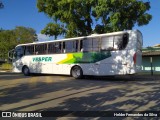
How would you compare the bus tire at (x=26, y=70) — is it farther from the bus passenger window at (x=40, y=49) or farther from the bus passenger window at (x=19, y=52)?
the bus passenger window at (x=40, y=49)

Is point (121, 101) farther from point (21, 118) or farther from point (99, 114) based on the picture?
point (21, 118)

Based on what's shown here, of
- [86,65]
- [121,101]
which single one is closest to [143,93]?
[121,101]

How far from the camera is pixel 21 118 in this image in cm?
763

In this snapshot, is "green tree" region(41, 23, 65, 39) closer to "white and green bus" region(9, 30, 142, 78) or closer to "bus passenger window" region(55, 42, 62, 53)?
"white and green bus" region(9, 30, 142, 78)

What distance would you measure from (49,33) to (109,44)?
16732 millimetres

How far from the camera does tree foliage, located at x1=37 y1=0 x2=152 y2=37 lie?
98.5 ft

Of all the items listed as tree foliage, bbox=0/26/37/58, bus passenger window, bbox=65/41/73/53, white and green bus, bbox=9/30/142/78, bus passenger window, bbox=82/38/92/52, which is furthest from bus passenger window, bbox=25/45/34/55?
tree foliage, bbox=0/26/37/58

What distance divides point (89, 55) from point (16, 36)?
49605mm

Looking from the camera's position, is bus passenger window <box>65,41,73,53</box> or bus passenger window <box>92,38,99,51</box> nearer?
bus passenger window <box>92,38,99,51</box>

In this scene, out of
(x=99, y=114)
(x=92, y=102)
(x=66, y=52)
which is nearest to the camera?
(x=99, y=114)

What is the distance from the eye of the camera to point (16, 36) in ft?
220

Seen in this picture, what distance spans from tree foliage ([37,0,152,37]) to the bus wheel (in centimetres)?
1026

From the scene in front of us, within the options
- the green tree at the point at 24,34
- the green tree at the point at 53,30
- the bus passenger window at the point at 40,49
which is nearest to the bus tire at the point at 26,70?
the bus passenger window at the point at 40,49

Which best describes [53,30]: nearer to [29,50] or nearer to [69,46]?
[29,50]
